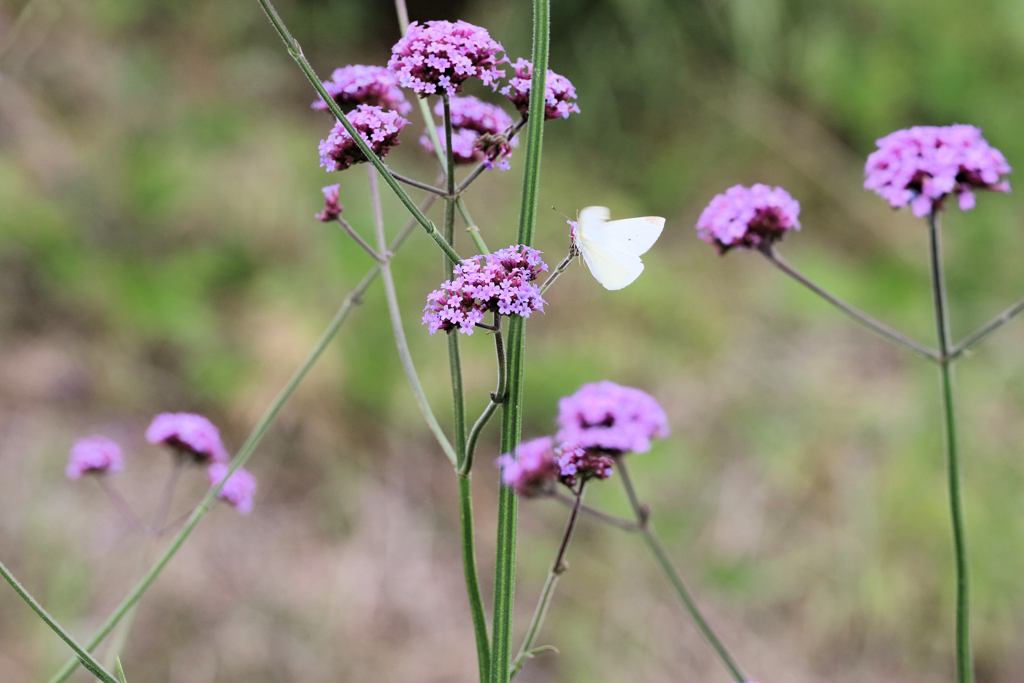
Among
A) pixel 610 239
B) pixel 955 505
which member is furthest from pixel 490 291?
pixel 955 505

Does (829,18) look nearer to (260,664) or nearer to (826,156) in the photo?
(826,156)

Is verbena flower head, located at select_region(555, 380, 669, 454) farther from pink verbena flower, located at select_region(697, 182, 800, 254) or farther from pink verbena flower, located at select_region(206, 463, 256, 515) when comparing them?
pink verbena flower, located at select_region(206, 463, 256, 515)

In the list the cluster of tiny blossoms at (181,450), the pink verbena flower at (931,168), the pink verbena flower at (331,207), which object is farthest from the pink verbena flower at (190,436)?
the pink verbena flower at (931,168)

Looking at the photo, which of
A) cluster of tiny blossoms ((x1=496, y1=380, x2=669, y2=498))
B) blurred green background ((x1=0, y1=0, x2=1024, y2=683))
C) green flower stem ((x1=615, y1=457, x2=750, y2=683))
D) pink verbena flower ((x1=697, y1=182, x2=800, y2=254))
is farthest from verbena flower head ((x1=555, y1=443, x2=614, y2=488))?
blurred green background ((x1=0, y1=0, x2=1024, y2=683))

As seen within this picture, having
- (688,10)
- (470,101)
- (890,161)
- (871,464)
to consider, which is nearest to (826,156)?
(688,10)

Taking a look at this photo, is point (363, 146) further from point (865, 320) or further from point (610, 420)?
point (865, 320)

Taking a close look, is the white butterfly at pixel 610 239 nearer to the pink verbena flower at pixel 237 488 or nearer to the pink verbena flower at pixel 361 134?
the pink verbena flower at pixel 361 134

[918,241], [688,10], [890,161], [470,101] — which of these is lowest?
[470,101]
